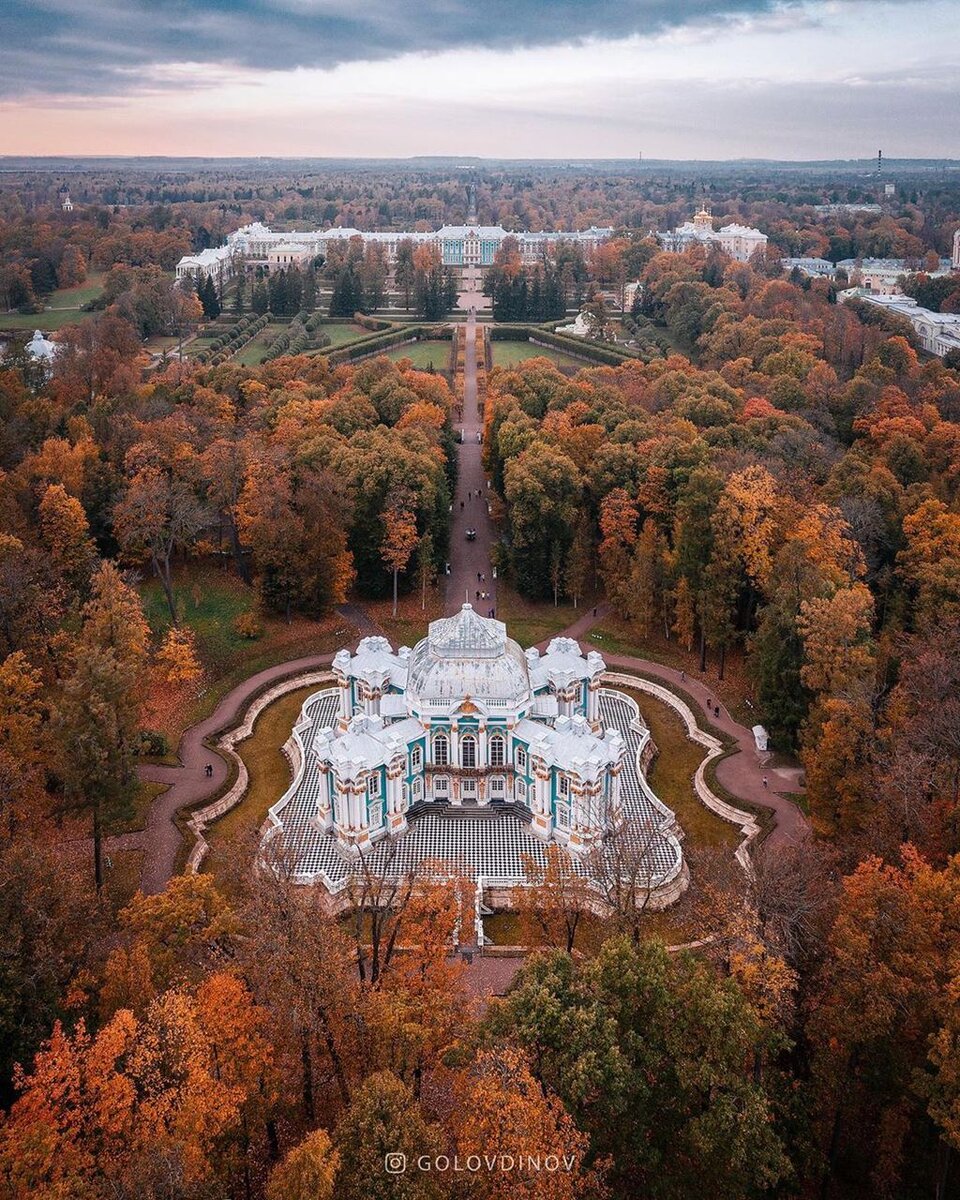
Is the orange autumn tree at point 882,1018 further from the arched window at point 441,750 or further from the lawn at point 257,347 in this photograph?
the lawn at point 257,347

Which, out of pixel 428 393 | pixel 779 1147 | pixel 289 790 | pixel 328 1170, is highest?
pixel 428 393

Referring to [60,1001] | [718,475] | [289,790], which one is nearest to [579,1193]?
[60,1001]

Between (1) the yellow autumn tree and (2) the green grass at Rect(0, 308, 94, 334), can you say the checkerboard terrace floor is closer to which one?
(1) the yellow autumn tree

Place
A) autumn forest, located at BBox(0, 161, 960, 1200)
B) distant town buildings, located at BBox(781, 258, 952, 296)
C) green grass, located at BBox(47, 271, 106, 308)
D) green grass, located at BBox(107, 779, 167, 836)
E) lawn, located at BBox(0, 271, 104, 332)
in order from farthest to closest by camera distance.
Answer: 1. distant town buildings, located at BBox(781, 258, 952, 296)
2. green grass, located at BBox(47, 271, 106, 308)
3. lawn, located at BBox(0, 271, 104, 332)
4. green grass, located at BBox(107, 779, 167, 836)
5. autumn forest, located at BBox(0, 161, 960, 1200)

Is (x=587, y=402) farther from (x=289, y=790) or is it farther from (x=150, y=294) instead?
(x=150, y=294)

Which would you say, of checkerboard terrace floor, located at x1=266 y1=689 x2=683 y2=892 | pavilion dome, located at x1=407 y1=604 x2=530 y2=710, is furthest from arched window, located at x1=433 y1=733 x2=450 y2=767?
checkerboard terrace floor, located at x1=266 y1=689 x2=683 y2=892
